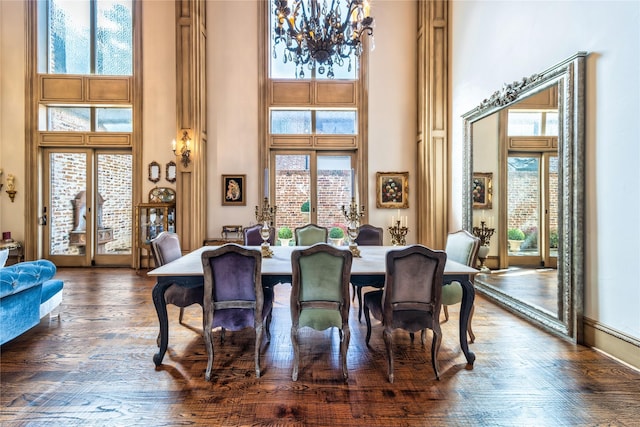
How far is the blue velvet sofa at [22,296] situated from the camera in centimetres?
248

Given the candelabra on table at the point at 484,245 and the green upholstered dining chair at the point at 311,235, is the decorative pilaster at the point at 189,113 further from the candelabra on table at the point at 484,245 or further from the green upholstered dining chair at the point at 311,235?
the candelabra on table at the point at 484,245

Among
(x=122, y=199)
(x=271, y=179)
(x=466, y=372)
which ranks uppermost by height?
(x=271, y=179)

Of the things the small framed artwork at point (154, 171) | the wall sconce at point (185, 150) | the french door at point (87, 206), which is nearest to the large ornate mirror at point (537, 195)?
the wall sconce at point (185, 150)

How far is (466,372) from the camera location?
2.30m

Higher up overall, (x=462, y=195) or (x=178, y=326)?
(x=462, y=195)

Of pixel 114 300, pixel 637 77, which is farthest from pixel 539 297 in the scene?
pixel 114 300

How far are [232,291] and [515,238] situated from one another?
10.7 ft

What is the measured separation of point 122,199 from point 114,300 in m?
2.78

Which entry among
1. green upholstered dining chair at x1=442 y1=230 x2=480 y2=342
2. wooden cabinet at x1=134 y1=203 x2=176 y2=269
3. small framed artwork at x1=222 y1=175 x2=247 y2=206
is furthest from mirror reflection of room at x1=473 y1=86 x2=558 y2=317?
wooden cabinet at x1=134 y1=203 x2=176 y2=269

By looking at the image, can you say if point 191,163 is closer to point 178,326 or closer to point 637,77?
point 178,326

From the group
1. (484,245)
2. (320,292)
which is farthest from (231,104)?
(484,245)

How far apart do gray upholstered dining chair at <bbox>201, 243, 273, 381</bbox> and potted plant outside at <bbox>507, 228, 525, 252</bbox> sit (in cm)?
303

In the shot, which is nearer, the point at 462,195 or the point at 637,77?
the point at 637,77

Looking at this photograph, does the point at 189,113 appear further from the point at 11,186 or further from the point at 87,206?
the point at 11,186
